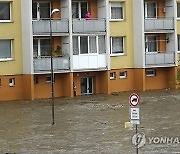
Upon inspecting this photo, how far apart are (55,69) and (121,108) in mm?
9120

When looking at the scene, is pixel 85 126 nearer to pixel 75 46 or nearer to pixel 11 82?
pixel 11 82

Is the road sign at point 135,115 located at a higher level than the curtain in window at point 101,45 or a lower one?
lower

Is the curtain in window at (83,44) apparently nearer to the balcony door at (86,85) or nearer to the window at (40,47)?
the balcony door at (86,85)

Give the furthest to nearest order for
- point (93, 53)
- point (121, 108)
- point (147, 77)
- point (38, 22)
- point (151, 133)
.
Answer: point (147, 77), point (93, 53), point (38, 22), point (121, 108), point (151, 133)

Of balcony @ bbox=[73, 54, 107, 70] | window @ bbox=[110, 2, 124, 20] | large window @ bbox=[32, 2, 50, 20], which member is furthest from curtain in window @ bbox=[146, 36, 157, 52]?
large window @ bbox=[32, 2, 50, 20]

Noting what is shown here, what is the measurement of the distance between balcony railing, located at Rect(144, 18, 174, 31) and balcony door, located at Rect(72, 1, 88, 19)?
507cm

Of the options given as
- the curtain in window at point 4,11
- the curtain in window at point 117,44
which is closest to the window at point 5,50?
the curtain in window at point 4,11

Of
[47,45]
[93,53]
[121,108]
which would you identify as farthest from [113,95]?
[121,108]

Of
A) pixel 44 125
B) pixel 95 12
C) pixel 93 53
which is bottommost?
pixel 44 125

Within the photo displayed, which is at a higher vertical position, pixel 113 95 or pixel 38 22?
pixel 38 22

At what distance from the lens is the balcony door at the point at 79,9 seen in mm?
42062

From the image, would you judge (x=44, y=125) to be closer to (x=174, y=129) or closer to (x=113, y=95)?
(x=174, y=129)

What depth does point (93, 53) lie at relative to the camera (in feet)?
137

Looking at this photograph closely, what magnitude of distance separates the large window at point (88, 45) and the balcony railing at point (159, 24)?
426cm
